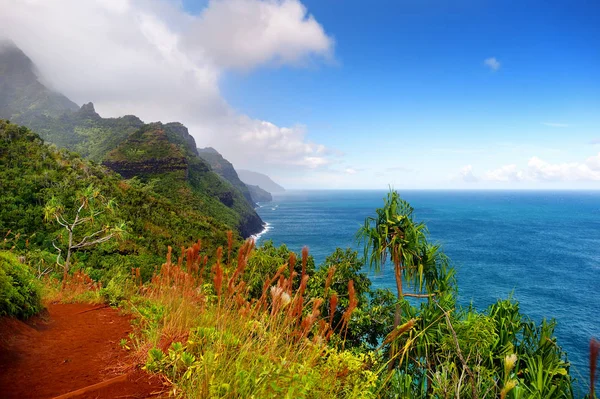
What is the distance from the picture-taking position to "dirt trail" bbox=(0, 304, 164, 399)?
9.60 ft

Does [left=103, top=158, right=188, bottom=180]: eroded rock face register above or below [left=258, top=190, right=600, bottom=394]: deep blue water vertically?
above

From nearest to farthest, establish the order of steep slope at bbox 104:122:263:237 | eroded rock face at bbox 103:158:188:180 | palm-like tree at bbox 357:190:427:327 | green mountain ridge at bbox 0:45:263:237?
palm-like tree at bbox 357:190:427:327 < steep slope at bbox 104:122:263:237 < eroded rock face at bbox 103:158:188:180 < green mountain ridge at bbox 0:45:263:237

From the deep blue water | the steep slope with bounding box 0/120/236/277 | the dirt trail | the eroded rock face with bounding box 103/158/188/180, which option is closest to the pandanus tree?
the deep blue water

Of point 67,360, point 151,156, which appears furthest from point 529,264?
point 151,156

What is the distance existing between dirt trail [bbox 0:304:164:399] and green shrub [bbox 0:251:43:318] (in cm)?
19

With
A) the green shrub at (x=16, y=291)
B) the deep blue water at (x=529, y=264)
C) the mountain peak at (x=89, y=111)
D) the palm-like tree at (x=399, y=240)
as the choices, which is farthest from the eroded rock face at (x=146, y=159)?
the mountain peak at (x=89, y=111)

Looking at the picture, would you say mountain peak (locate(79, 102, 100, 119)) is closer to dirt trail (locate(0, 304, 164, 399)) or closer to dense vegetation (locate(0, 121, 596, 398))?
dense vegetation (locate(0, 121, 596, 398))

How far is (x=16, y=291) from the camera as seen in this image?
4.48m

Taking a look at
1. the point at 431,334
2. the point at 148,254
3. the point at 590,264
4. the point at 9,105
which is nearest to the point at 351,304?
the point at 431,334

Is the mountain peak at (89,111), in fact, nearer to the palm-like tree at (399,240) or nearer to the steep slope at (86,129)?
the steep slope at (86,129)

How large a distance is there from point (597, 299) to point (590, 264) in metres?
21.0

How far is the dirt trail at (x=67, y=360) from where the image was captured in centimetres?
293

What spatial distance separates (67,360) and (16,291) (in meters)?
1.74

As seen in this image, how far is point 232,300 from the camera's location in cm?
383
